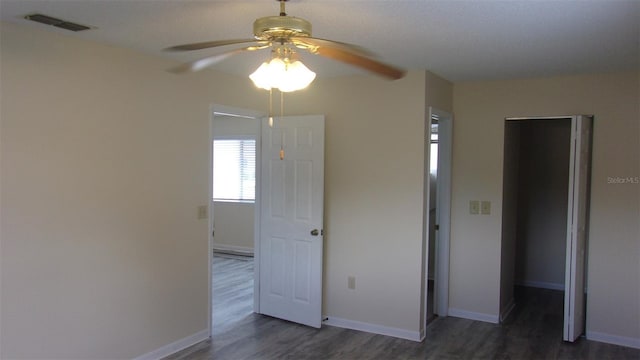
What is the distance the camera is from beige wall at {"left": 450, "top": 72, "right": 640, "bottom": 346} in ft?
13.9

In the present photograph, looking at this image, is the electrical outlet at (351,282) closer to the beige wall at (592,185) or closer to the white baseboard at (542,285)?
the beige wall at (592,185)

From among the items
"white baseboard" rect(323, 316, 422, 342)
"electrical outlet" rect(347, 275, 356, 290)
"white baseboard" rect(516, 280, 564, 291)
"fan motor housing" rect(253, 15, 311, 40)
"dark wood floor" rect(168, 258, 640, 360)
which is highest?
"fan motor housing" rect(253, 15, 311, 40)

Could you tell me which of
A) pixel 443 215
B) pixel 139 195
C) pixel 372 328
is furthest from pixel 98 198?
pixel 443 215

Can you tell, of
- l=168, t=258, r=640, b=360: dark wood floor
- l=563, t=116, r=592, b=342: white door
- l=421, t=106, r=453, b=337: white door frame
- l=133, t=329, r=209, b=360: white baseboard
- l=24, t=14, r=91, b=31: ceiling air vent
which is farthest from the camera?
l=421, t=106, r=453, b=337: white door frame

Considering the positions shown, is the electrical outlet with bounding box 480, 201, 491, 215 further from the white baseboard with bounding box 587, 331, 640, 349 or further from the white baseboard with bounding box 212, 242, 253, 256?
the white baseboard with bounding box 212, 242, 253, 256

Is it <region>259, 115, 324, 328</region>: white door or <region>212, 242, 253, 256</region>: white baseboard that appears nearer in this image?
<region>259, 115, 324, 328</region>: white door

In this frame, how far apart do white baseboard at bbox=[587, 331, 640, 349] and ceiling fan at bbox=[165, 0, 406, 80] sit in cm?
366

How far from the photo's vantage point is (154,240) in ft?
12.4

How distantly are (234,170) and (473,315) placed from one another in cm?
448

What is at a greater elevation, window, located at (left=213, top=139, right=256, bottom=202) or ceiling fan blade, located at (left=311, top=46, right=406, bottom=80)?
ceiling fan blade, located at (left=311, top=46, right=406, bottom=80)

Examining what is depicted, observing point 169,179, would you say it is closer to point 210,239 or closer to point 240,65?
point 210,239

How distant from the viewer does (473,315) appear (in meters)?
4.91

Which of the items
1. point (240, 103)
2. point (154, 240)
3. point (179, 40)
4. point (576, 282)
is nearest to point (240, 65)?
point (240, 103)
